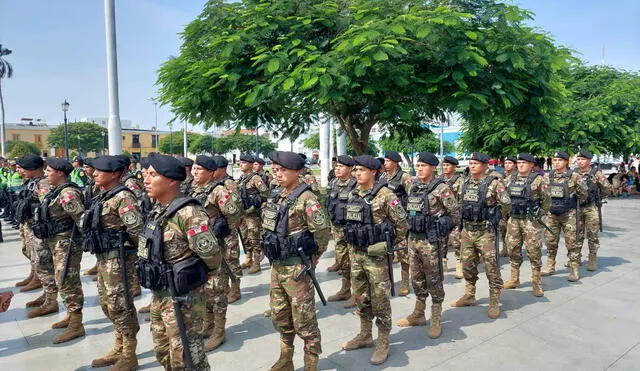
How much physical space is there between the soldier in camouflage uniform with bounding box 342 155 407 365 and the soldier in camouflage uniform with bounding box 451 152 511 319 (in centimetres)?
168

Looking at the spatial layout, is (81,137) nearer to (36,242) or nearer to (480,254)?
(36,242)

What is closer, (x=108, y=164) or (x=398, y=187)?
(x=108, y=164)

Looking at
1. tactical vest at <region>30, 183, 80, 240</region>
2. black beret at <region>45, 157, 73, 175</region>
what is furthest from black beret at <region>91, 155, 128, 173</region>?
black beret at <region>45, 157, 73, 175</region>

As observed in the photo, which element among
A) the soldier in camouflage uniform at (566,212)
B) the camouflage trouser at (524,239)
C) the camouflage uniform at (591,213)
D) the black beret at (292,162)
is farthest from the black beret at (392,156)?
the black beret at (292,162)

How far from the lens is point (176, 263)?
317cm

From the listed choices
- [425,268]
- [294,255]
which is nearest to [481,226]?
[425,268]

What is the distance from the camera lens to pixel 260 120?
11930 millimetres

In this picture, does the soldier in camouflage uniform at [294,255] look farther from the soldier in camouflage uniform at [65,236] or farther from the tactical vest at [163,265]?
the soldier in camouflage uniform at [65,236]

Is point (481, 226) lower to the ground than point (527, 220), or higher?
higher

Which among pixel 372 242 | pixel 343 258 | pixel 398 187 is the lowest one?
pixel 343 258

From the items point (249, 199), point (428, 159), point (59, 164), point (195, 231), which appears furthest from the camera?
point (249, 199)

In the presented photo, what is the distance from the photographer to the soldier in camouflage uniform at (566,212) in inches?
291

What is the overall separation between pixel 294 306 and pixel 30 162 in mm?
5183

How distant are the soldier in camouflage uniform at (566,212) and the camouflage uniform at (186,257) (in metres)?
6.37
